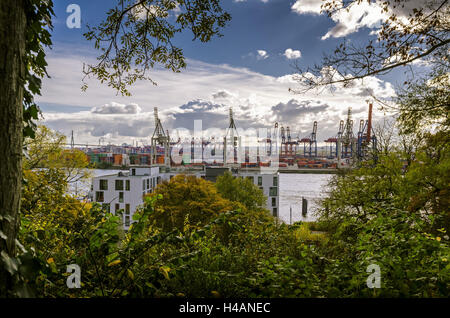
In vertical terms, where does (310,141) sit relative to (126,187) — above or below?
above

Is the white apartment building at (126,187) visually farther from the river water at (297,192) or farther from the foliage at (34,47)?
the foliage at (34,47)

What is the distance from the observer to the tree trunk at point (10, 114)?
45.8 inches

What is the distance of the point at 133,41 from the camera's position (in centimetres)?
302

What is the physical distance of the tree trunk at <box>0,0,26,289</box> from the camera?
3.82 feet

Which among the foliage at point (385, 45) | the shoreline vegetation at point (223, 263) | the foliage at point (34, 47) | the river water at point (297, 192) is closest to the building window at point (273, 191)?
the river water at point (297, 192)

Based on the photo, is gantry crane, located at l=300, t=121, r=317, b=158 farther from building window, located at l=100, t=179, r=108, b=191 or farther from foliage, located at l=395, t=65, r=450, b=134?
foliage, located at l=395, t=65, r=450, b=134

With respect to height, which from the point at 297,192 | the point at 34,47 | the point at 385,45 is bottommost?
the point at 297,192

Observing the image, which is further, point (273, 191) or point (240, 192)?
point (273, 191)

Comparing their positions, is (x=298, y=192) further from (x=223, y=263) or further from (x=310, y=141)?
(x=223, y=263)

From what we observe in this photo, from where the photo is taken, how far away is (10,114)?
118 centimetres

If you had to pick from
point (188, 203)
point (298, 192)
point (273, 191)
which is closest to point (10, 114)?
point (188, 203)

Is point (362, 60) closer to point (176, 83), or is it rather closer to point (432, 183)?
point (176, 83)
